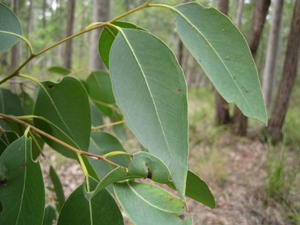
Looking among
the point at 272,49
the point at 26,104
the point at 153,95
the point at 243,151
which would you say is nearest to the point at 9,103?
the point at 26,104

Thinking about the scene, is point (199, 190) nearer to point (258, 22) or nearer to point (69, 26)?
point (258, 22)

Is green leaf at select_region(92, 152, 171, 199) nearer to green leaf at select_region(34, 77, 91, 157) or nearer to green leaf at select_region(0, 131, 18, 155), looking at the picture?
green leaf at select_region(34, 77, 91, 157)

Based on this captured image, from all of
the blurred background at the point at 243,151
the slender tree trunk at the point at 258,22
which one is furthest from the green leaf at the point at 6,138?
the slender tree trunk at the point at 258,22

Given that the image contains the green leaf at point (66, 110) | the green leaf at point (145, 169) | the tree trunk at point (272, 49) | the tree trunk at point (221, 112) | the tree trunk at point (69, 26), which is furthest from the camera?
the tree trunk at point (272, 49)

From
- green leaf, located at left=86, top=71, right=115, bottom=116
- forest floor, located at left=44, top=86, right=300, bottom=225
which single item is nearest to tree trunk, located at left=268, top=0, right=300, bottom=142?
forest floor, located at left=44, top=86, right=300, bottom=225

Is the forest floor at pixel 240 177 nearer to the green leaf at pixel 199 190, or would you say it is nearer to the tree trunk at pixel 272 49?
the green leaf at pixel 199 190

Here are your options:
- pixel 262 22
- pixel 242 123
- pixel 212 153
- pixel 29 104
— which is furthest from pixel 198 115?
pixel 29 104

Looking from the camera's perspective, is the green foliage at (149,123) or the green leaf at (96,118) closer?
the green foliage at (149,123)
